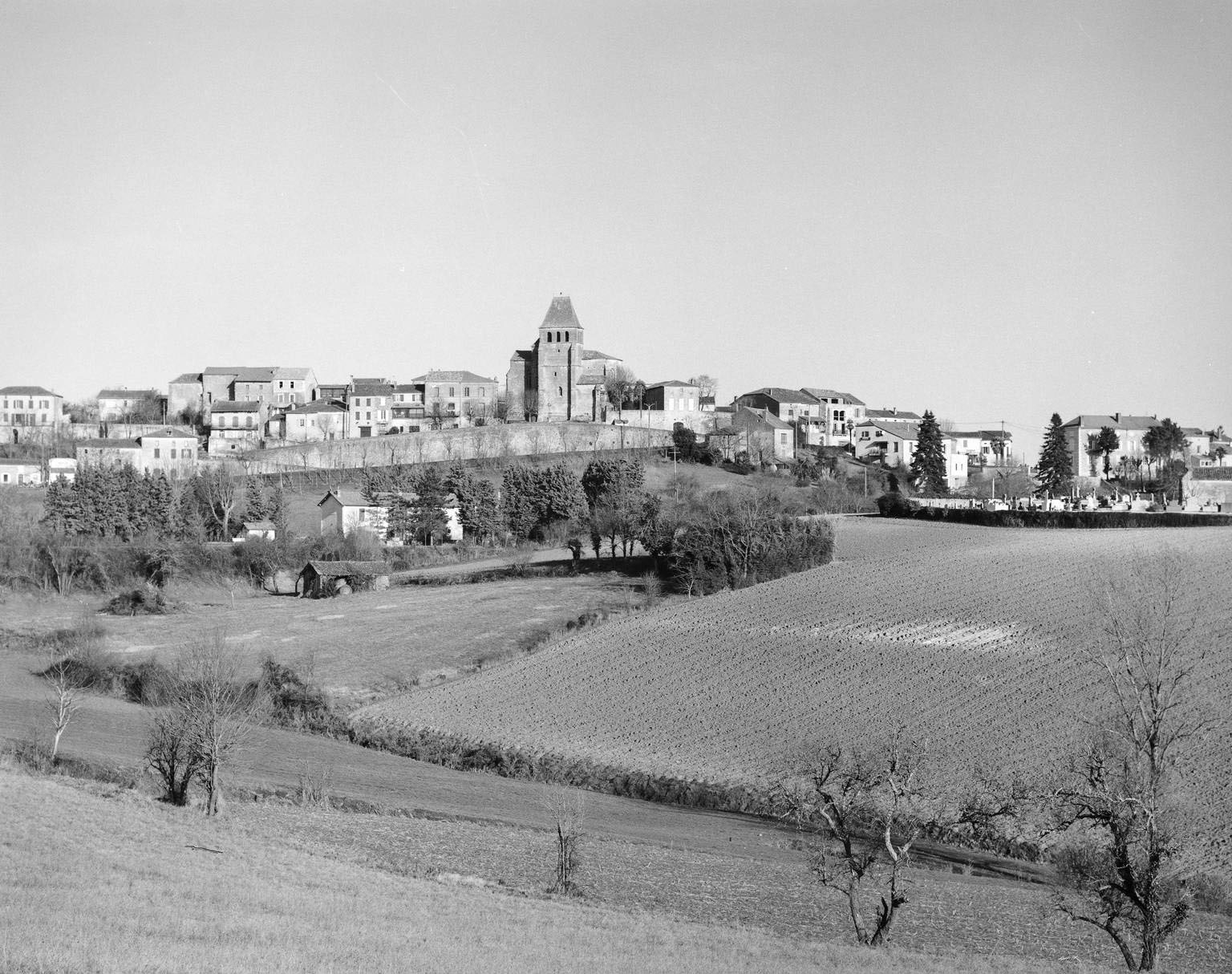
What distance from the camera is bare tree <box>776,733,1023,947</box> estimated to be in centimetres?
2112

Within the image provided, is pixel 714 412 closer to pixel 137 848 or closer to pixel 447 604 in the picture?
pixel 447 604

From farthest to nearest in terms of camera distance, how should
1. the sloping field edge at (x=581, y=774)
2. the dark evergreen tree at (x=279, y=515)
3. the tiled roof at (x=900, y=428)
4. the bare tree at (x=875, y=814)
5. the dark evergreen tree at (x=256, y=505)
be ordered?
the tiled roof at (x=900, y=428), the dark evergreen tree at (x=256, y=505), the dark evergreen tree at (x=279, y=515), the sloping field edge at (x=581, y=774), the bare tree at (x=875, y=814)

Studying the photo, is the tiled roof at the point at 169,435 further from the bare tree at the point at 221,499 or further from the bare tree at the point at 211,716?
the bare tree at the point at 211,716

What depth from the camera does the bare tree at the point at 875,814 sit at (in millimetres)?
21125

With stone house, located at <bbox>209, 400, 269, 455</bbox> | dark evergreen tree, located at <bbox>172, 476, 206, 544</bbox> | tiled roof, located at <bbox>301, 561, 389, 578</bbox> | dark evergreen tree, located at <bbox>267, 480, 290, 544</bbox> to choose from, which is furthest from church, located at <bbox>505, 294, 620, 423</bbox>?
tiled roof, located at <bbox>301, 561, 389, 578</bbox>

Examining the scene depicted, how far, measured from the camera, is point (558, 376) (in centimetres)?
11550

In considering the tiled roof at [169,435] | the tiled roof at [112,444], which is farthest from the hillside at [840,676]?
the tiled roof at [112,444]

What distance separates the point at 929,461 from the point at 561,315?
125 ft

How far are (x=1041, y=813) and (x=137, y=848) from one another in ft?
58.9

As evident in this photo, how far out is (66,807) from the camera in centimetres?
2616

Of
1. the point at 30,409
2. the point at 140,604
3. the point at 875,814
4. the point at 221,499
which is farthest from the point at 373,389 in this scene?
the point at 875,814

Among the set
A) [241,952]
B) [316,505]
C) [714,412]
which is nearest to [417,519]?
[316,505]

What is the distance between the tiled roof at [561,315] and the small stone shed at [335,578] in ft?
173

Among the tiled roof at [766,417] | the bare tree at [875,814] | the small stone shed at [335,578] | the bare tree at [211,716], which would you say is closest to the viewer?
the bare tree at [875,814]
